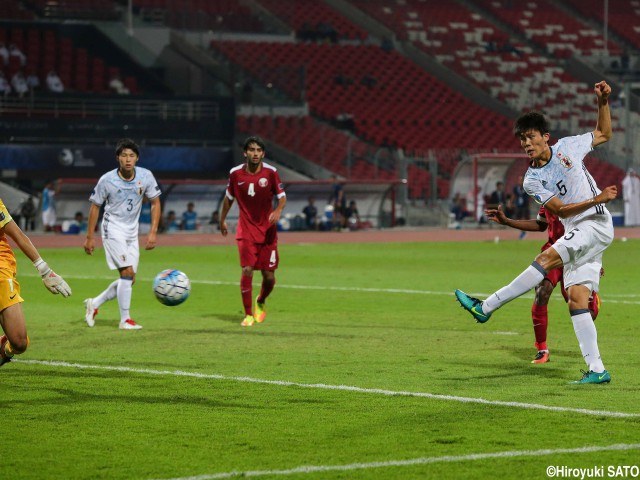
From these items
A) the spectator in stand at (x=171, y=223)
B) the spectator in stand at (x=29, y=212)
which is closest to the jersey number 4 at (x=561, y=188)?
the spectator in stand at (x=171, y=223)

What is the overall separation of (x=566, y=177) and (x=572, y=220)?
0.38 meters

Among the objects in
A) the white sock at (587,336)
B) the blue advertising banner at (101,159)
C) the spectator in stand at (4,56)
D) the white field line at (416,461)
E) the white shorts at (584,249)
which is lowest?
the white field line at (416,461)

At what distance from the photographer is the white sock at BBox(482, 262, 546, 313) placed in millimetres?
10195

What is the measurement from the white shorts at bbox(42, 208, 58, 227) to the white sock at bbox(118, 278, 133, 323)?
26.0 m

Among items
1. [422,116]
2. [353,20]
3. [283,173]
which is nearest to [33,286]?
[283,173]

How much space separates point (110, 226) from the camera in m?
15.5

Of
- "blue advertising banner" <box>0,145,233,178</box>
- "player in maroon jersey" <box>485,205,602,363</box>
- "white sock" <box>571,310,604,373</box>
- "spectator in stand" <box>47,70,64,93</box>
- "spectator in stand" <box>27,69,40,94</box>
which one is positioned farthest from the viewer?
"spectator in stand" <box>47,70,64,93</box>

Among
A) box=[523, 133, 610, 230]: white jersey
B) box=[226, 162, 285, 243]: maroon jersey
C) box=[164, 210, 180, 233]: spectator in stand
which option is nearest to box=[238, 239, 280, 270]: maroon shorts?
box=[226, 162, 285, 243]: maroon jersey

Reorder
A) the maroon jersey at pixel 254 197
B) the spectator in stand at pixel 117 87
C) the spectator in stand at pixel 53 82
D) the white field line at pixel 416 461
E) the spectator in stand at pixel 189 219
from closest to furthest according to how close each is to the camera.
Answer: the white field line at pixel 416 461 → the maroon jersey at pixel 254 197 → the spectator in stand at pixel 189 219 → the spectator in stand at pixel 53 82 → the spectator in stand at pixel 117 87

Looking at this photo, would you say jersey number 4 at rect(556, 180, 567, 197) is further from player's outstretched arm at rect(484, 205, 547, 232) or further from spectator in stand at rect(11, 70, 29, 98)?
spectator in stand at rect(11, 70, 29, 98)

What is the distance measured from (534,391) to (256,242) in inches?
253

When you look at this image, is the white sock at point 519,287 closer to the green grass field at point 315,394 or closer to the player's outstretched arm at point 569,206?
the player's outstretched arm at point 569,206

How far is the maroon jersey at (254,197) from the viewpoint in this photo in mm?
15758

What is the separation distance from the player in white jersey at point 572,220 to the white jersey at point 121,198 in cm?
630
